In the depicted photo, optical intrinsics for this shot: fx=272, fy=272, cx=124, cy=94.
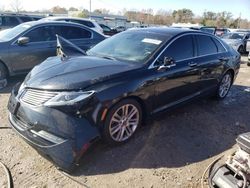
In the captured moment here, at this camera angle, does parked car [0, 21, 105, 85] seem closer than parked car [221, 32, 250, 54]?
Yes

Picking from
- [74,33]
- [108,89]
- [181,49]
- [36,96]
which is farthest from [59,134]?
[74,33]

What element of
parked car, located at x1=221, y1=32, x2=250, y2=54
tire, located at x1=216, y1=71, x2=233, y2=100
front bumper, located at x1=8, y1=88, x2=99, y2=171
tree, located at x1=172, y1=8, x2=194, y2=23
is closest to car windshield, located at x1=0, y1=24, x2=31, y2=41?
front bumper, located at x1=8, y1=88, x2=99, y2=171

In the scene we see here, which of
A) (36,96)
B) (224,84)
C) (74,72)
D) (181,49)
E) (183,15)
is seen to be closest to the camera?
(36,96)

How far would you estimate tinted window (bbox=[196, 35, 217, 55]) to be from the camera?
5.25 m

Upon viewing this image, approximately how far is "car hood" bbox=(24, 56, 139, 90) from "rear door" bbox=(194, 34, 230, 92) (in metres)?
A: 1.81

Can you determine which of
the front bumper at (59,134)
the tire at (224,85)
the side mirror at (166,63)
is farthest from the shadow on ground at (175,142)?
the side mirror at (166,63)

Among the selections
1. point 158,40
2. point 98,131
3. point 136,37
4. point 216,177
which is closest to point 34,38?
point 136,37

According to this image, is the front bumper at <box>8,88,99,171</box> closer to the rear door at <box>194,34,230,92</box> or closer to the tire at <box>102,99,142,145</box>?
the tire at <box>102,99,142,145</box>

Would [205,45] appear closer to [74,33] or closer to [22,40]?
[74,33]

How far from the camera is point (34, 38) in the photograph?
7.00 m

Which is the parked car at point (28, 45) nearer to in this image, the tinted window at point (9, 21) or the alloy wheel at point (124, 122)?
the alloy wheel at point (124, 122)

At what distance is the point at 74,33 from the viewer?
25.9 feet

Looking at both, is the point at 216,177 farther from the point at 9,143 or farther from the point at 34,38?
the point at 34,38

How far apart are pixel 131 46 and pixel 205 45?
1.78 metres
